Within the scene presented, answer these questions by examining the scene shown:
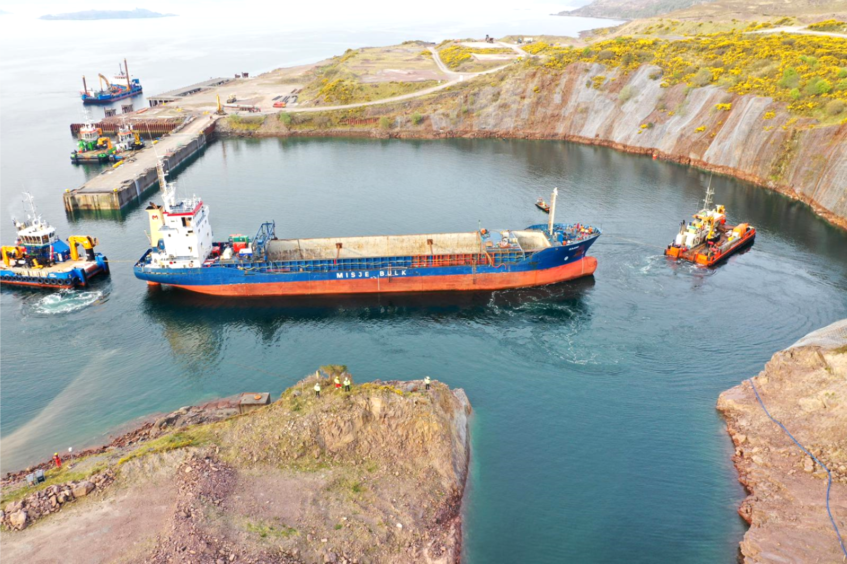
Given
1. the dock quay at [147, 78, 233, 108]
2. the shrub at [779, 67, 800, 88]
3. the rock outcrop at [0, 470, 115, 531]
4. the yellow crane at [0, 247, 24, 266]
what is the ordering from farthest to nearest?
the dock quay at [147, 78, 233, 108], the shrub at [779, 67, 800, 88], the yellow crane at [0, 247, 24, 266], the rock outcrop at [0, 470, 115, 531]

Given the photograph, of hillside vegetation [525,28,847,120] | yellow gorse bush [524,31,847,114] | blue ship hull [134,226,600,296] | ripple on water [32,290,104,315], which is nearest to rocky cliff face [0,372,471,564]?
blue ship hull [134,226,600,296]

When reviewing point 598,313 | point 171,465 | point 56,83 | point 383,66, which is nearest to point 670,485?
point 598,313

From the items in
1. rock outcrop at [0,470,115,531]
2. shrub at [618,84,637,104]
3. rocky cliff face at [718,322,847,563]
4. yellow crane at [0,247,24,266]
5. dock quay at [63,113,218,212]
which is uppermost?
shrub at [618,84,637,104]

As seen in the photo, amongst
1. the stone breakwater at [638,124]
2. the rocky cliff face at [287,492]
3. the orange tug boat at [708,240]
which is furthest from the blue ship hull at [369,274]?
the stone breakwater at [638,124]

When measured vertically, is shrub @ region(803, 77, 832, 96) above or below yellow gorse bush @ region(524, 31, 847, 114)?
below

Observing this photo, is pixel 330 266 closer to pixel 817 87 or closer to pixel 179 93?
pixel 817 87

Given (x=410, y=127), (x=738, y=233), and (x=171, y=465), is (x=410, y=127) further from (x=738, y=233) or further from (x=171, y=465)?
(x=171, y=465)

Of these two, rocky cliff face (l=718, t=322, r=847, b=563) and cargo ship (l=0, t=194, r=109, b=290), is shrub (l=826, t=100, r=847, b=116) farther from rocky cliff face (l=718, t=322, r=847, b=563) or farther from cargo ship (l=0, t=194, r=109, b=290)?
cargo ship (l=0, t=194, r=109, b=290)
